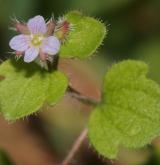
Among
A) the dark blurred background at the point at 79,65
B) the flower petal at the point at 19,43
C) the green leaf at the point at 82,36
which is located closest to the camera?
the flower petal at the point at 19,43

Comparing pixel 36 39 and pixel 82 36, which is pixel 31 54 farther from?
pixel 82 36

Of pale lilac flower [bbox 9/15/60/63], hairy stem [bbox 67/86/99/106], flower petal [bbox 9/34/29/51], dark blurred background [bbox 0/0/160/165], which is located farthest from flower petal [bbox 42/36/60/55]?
dark blurred background [bbox 0/0/160/165]

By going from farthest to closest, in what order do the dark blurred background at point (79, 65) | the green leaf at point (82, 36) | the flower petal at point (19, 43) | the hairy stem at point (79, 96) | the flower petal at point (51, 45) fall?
the dark blurred background at point (79, 65), the hairy stem at point (79, 96), the green leaf at point (82, 36), the flower petal at point (19, 43), the flower petal at point (51, 45)

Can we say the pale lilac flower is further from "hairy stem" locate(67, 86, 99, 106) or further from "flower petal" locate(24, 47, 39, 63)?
"hairy stem" locate(67, 86, 99, 106)

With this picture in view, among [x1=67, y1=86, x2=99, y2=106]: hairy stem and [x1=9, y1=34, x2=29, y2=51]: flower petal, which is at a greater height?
[x1=9, y1=34, x2=29, y2=51]: flower petal

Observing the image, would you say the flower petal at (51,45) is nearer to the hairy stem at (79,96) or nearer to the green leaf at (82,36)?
the green leaf at (82,36)

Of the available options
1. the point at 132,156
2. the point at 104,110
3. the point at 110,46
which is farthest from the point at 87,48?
the point at 110,46

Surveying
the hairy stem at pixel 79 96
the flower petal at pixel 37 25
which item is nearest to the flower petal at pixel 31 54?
the flower petal at pixel 37 25
